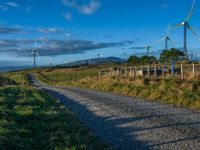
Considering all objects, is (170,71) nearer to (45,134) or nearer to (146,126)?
(146,126)

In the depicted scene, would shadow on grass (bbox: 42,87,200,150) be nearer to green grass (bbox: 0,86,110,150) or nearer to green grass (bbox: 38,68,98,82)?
green grass (bbox: 0,86,110,150)

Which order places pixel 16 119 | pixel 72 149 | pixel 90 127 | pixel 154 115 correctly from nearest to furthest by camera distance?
pixel 72 149 → pixel 90 127 → pixel 16 119 → pixel 154 115

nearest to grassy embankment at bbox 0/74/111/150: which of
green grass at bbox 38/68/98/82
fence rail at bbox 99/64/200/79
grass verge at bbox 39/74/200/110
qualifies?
grass verge at bbox 39/74/200/110

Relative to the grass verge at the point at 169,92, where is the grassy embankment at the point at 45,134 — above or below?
below

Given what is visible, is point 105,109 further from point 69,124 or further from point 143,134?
point 143,134

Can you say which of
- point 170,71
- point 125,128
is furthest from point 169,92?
point 170,71

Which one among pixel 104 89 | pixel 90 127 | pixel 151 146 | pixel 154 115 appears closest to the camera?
pixel 151 146

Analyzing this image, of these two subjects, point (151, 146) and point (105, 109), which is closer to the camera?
point (151, 146)

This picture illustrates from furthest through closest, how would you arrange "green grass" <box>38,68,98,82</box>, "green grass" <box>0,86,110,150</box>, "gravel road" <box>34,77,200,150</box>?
1. "green grass" <box>38,68,98,82</box>
2. "gravel road" <box>34,77,200,150</box>
3. "green grass" <box>0,86,110,150</box>

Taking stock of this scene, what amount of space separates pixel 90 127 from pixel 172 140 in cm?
302

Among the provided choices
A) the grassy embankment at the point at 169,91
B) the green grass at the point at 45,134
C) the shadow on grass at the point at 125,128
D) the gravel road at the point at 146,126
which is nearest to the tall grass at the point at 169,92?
the grassy embankment at the point at 169,91

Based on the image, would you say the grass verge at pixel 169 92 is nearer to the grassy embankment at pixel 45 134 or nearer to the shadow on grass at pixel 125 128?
the shadow on grass at pixel 125 128

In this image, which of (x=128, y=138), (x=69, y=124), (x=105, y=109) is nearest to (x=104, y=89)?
(x=105, y=109)

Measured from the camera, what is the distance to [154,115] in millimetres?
12133
